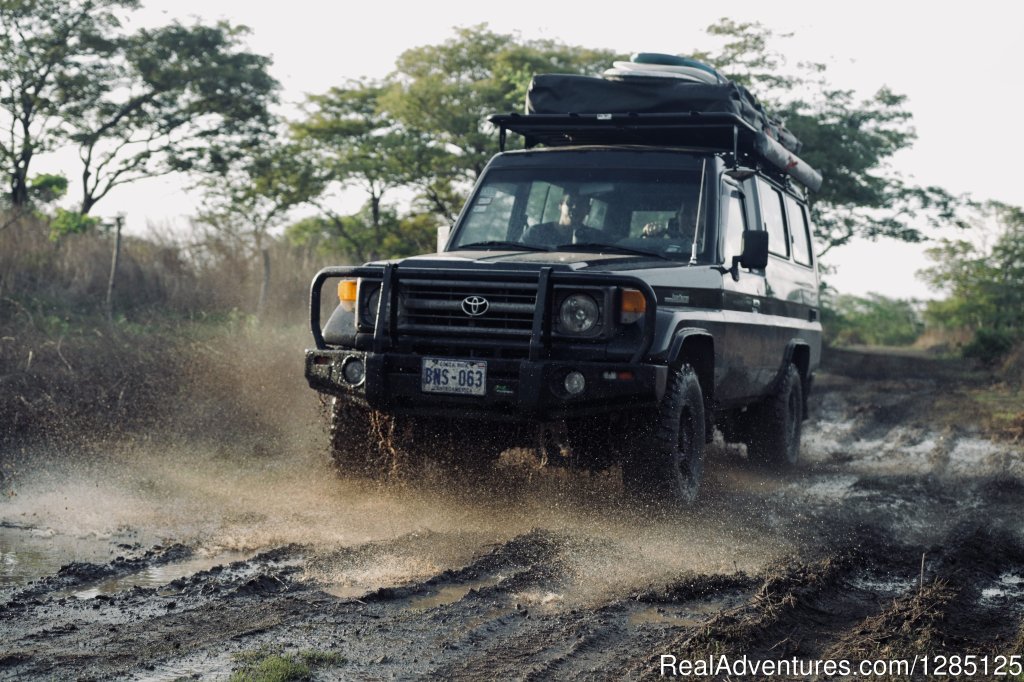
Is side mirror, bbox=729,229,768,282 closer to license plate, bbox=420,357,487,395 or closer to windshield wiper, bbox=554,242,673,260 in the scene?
windshield wiper, bbox=554,242,673,260

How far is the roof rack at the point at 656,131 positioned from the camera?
7402mm

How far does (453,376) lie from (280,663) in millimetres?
2573

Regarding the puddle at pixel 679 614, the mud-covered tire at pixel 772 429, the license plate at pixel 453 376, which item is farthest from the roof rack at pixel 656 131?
the puddle at pixel 679 614

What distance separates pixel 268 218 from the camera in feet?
96.1

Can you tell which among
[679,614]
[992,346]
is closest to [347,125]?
[992,346]

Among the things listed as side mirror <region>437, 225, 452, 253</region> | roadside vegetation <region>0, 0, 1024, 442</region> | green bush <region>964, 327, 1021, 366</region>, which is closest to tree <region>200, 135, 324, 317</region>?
roadside vegetation <region>0, 0, 1024, 442</region>

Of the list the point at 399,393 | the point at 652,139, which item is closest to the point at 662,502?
the point at 399,393

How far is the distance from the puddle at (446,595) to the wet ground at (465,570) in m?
0.02

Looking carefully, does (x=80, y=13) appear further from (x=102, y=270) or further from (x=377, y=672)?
(x=377, y=672)

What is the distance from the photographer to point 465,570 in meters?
4.88

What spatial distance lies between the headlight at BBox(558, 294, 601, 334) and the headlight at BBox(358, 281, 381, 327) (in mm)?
1062

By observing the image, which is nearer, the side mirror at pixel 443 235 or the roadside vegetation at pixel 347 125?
the side mirror at pixel 443 235

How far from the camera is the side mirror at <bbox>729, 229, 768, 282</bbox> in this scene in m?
7.04

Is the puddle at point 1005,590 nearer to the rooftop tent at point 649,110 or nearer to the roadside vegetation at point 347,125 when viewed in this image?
the rooftop tent at point 649,110
